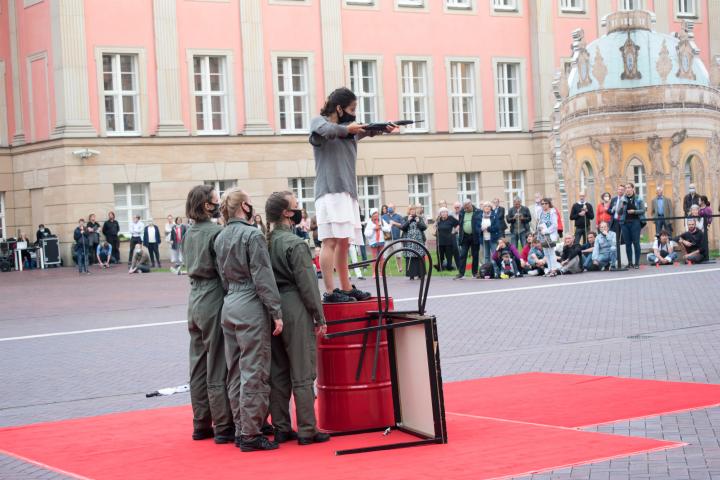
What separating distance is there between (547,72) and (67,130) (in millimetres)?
21069

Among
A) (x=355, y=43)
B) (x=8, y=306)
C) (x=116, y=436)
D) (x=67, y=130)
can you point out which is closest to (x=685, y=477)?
(x=116, y=436)

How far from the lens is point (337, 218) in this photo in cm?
1015

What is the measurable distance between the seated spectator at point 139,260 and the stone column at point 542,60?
21.5 m

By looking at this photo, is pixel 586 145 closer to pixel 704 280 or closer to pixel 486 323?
pixel 704 280

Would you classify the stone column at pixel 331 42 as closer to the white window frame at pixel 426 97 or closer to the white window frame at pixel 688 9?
the white window frame at pixel 426 97

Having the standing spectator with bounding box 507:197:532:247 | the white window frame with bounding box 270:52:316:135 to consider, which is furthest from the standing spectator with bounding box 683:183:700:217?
the white window frame with bounding box 270:52:316:135

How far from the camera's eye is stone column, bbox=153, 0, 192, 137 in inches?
1789

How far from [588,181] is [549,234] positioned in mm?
5672

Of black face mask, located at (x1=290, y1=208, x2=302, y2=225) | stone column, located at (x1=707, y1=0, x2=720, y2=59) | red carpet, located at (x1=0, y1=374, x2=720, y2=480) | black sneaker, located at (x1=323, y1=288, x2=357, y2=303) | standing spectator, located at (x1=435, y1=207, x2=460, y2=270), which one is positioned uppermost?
stone column, located at (x1=707, y1=0, x2=720, y2=59)

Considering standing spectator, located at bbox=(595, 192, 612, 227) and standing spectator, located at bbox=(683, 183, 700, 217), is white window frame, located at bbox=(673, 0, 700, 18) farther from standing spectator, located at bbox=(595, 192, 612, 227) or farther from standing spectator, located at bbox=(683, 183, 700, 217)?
standing spectator, located at bbox=(595, 192, 612, 227)

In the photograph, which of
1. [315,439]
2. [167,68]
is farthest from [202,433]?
[167,68]

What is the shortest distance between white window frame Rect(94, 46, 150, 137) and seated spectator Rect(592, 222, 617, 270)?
21.8 metres

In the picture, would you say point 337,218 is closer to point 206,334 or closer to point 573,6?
point 206,334

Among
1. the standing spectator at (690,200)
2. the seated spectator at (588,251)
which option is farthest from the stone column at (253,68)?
the standing spectator at (690,200)
